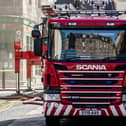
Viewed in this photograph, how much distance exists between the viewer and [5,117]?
15281 millimetres

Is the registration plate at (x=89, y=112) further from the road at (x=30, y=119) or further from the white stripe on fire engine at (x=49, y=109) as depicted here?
the white stripe on fire engine at (x=49, y=109)

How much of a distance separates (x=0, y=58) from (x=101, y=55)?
20980mm

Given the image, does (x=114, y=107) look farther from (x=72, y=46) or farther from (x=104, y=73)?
(x=72, y=46)

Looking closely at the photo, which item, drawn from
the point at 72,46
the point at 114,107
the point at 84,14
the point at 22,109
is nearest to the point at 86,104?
the point at 114,107

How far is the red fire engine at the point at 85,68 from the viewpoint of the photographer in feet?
37.3

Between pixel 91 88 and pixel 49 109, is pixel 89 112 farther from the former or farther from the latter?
pixel 49 109

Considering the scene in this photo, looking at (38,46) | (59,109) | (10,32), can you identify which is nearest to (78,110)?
(59,109)

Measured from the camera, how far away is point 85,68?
11.4m

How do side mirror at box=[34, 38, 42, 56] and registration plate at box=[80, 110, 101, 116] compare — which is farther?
side mirror at box=[34, 38, 42, 56]

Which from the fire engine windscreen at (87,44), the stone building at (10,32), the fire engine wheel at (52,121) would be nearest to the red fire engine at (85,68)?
the fire engine windscreen at (87,44)

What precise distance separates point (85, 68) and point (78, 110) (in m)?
1.03

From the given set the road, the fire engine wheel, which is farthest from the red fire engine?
the road

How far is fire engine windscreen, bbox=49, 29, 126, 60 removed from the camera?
11516 mm

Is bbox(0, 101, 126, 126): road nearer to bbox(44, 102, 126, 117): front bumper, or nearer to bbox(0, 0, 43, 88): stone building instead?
bbox(44, 102, 126, 117): front bumper
